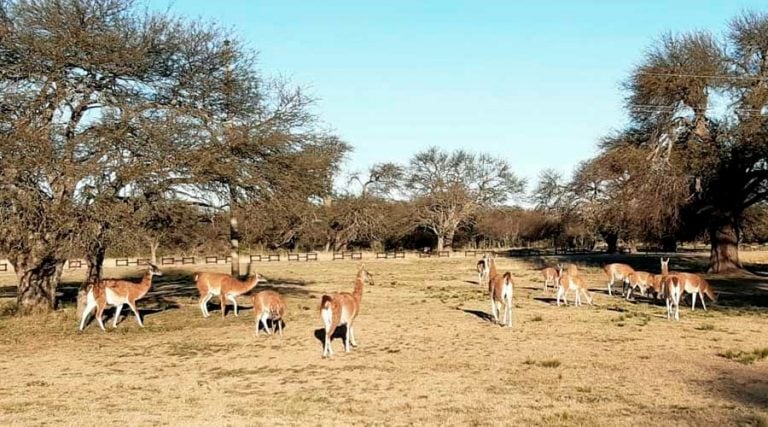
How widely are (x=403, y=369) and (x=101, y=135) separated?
10.7 m

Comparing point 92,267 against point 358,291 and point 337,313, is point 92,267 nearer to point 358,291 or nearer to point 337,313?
point 358,291

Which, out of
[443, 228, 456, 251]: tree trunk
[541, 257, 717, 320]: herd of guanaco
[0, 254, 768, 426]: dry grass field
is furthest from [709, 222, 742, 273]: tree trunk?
[443, 228, 456, 251]: tree trunk

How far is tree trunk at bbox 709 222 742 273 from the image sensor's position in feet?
127

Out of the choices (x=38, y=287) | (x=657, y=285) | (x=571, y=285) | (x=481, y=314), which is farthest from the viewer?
(x=657, y=285)

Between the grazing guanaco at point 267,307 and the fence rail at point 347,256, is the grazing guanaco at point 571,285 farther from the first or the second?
the fence rail at point 347,256

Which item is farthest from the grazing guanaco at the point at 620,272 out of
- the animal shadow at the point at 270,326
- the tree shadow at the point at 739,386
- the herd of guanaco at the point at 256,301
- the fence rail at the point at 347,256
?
the fence rail at the point at 347,256

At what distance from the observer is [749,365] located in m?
12.3

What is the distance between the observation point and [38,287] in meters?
19.9

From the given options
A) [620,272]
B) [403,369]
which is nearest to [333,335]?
[403,369]

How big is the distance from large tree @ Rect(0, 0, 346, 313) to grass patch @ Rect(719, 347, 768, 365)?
13.1 m

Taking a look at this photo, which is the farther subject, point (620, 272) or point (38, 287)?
point (620, 272)

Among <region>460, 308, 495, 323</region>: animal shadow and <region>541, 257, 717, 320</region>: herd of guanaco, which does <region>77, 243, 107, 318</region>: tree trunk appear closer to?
<region>460, 308, 495, 323</region>: animal shadow

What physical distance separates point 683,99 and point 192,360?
1291 inches

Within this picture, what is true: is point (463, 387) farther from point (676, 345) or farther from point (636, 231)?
point (636, 231)
